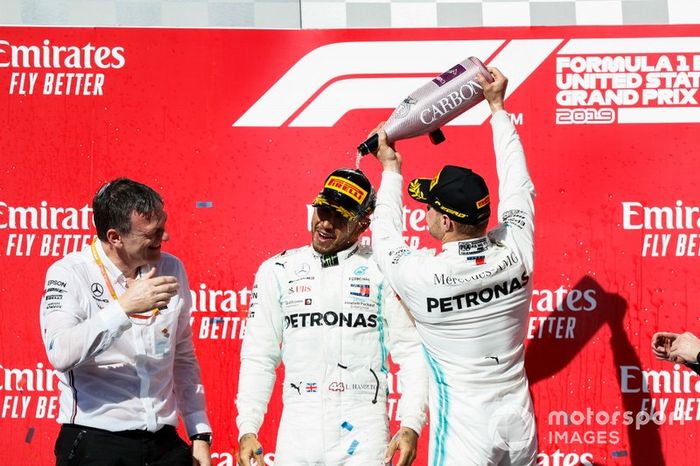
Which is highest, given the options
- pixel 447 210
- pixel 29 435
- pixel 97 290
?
pixel 447 210

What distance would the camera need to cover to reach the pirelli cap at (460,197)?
10.3ft

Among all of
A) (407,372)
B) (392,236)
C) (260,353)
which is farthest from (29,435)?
(392,236)

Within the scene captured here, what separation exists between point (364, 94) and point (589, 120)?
1.05 meters

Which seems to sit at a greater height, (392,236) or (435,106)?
(435,106)

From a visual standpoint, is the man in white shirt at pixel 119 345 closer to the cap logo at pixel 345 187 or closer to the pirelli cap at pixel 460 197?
the cap logo at pixel 345 187

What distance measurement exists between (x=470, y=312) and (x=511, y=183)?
0.49m

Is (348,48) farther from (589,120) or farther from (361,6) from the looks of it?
(589,120)

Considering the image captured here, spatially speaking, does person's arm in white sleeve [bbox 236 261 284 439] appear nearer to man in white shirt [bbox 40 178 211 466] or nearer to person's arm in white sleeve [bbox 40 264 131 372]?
man in white shirt [bbox 40 178 211 466]

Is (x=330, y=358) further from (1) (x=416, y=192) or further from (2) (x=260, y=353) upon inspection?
(1) (x=416, y=192)

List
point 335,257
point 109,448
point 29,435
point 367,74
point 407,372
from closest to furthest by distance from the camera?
point 109,448 < point 407,372 < point 335,257 < point 29,435 < point 367,74

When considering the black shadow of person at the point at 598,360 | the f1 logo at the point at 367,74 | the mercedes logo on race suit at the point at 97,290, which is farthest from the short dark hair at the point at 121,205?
the black shadow of person at the point at 598,360

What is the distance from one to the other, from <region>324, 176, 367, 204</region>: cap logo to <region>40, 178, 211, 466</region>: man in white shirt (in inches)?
23.3

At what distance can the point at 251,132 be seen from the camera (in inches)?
172

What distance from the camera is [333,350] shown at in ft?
10.6
